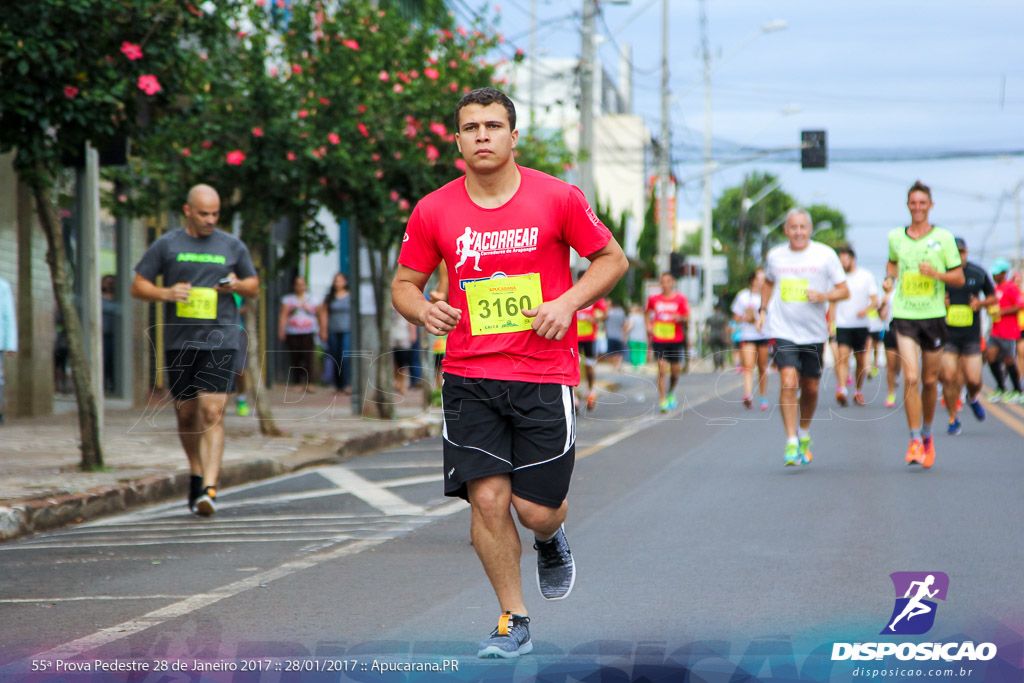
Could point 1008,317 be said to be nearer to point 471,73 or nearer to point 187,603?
point 471,73

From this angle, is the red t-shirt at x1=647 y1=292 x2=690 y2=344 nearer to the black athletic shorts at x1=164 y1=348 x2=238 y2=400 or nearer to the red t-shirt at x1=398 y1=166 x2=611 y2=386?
the black athletic shorts at x1=164 y1=348 x2=238 y2=400

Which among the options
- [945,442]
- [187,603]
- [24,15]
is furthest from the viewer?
[945,442]

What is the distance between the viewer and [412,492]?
9.48 meters

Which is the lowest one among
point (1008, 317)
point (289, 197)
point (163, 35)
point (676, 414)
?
point (676, 414)

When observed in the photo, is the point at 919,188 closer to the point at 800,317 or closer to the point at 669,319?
the point at 800,317

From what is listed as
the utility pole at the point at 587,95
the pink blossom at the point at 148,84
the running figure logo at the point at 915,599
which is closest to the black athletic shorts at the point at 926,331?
the running figure logo at the point at 915,599

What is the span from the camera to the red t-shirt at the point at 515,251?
182 inches

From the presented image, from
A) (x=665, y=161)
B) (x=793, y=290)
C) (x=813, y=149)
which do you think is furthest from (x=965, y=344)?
(x=665, y=161)

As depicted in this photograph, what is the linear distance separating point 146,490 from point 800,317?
5.07m

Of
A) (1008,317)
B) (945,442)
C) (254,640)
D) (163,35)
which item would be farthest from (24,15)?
(1008,317)

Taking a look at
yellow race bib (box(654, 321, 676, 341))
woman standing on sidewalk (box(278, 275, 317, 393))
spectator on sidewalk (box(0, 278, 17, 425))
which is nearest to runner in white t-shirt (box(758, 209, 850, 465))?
spectator on sidewalk (box(0, 278, 17, 425))

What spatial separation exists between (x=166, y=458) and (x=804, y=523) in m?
5.55

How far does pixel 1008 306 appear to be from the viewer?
1812 centimetres

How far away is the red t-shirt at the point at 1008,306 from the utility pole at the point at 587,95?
6.36 m
